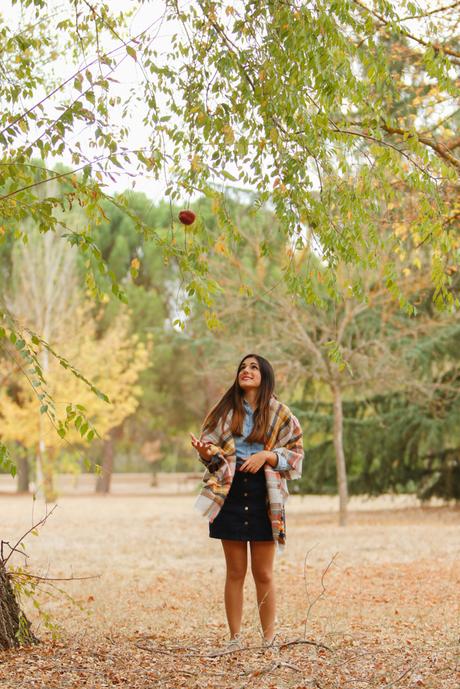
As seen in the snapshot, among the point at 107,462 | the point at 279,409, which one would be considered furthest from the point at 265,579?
the point at 107,462

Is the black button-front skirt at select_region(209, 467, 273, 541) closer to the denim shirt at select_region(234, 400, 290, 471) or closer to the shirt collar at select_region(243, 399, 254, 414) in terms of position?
the denim shirt at select_region(234, 400, 290, 471)

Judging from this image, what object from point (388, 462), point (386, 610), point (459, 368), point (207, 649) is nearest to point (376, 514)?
point (388, 462)

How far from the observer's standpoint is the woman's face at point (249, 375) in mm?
4645

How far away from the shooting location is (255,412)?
182 inches

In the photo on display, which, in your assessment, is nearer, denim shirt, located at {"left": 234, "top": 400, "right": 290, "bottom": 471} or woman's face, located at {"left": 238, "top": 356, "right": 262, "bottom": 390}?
denim shirt, located at {"left": 234, "top": 400, "right": 290, "bottom": 471}

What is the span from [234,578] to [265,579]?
168 mm

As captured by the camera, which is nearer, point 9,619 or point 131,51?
point 131,51

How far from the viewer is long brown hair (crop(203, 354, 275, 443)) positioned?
4.54 m

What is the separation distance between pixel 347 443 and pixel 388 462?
1.03m

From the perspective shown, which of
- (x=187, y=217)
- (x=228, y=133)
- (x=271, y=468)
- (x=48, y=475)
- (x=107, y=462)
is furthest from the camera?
(x=107, y=462)

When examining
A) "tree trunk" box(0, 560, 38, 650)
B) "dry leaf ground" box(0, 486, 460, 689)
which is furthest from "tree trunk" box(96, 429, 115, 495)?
"tree trunk" box(0, 560, 38, 650)

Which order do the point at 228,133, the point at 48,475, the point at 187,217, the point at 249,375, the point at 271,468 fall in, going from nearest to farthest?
the point at 187,217
the point at 228,133
the point at 271,468
the point at 249,375
the point at 48,475

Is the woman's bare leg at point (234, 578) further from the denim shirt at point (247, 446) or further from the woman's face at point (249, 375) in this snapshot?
the woman's face at point (249, 375)

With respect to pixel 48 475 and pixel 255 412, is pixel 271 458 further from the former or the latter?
pixel 48 475
